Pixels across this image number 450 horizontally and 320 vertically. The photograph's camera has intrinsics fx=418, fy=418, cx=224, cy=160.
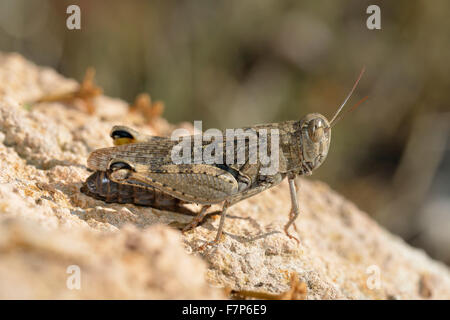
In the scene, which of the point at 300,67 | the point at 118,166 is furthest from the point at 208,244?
the point at 300,67

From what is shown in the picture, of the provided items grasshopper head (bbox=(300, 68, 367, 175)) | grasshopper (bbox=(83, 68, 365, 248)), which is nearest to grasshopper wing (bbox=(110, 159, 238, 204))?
grasshopper (bbox=(83, 68, 365, 248))

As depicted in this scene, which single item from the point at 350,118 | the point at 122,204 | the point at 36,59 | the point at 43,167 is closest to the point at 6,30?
the point at 36,59

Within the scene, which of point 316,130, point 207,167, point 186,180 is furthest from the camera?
point 316,130

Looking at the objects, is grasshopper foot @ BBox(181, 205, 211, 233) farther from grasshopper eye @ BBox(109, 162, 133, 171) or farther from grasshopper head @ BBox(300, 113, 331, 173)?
grasshopper head @ BBox(300, 113, 331, 173)

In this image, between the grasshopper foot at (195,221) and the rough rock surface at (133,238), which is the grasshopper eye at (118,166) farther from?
the grasshopper foot at (195,221)

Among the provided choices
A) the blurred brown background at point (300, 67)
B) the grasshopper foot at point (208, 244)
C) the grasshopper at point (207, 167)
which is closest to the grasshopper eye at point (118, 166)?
the grasshopper at point (207, 167)

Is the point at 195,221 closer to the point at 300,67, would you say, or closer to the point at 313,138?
the point at 313,138

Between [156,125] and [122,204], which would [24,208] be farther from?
[156,125]
